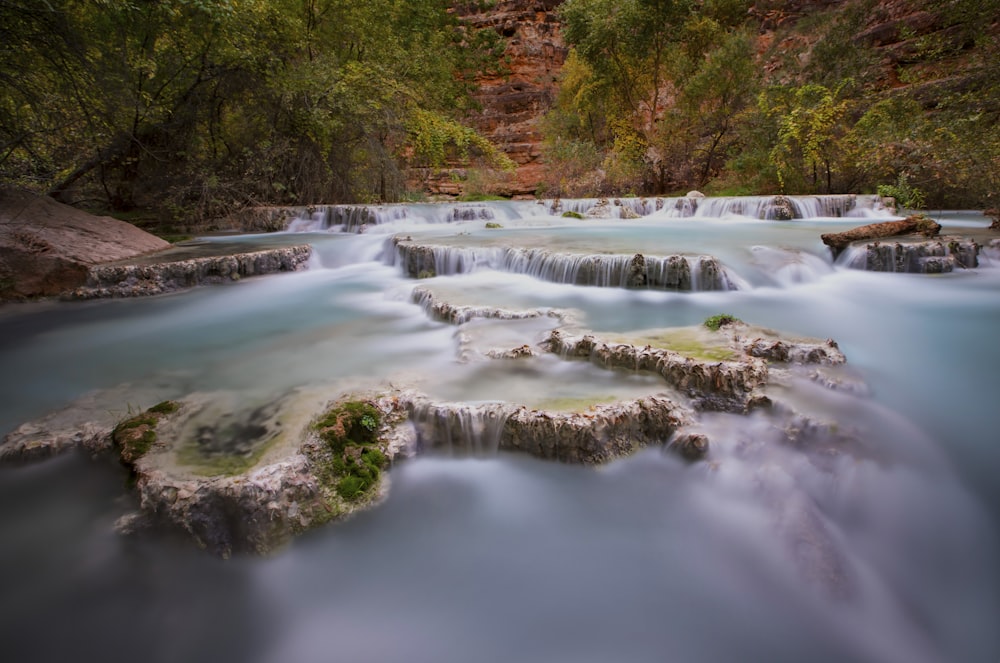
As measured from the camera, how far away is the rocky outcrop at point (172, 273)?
6414 mm

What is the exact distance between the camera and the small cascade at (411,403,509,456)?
2.76 metres

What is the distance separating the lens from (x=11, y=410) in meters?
3.44

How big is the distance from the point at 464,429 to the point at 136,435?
177 cm

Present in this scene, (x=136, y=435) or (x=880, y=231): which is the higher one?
(x=880, y=231)

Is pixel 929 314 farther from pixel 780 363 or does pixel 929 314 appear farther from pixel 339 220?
pixel 339 220

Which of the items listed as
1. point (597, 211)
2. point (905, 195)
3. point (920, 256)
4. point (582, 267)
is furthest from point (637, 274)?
point (905, 195)

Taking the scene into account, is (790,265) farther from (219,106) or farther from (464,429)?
(219,106)

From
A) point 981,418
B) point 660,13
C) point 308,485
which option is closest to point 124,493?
point 308,485

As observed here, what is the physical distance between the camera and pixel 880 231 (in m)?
6.92

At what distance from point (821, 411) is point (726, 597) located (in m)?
1.35

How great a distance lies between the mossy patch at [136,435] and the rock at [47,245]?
16.9ft

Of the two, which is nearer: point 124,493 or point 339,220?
point 124,493

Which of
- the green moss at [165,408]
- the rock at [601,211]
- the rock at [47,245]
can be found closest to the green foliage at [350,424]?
the green moss at [165,408]

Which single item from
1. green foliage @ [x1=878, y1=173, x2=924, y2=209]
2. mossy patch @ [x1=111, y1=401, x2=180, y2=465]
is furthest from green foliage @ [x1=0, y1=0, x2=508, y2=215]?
green foliage @ [x1=878, y1=173, x2=924, y2=209]
